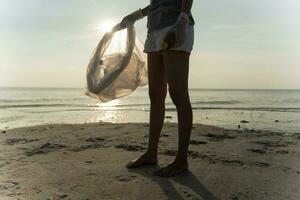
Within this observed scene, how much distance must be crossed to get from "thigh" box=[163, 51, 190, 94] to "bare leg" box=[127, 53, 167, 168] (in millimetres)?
238

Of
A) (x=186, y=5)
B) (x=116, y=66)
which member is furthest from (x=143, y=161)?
(x=186, y=5)

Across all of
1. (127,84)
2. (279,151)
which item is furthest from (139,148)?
(279,151)

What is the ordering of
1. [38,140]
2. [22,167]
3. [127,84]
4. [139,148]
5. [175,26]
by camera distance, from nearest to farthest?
1. [175,26]
2. [22,167]
3. [127,84]
4. [139,148]
5. [38,140]

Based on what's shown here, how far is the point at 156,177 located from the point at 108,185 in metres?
0.44

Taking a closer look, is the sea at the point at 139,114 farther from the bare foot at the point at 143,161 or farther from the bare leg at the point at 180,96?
the bare leg at the point at 180,96

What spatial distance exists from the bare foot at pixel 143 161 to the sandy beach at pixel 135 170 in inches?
2.7

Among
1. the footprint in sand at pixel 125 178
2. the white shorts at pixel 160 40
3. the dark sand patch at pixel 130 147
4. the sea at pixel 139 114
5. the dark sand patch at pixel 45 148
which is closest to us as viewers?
the footprint in sand at pixel 125 178

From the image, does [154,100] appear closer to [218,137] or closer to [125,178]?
[125,178]

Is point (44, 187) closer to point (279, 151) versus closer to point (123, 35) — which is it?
point (123, 35)

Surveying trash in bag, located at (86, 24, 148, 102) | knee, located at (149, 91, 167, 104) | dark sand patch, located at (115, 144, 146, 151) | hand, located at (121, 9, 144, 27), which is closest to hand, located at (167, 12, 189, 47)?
knee, located at (149, 91, 167, 104)

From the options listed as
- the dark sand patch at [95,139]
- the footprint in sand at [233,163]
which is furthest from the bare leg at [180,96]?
the dark sand patch at [95,139]

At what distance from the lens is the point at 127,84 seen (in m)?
4.29

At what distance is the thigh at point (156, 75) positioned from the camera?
3723 mm

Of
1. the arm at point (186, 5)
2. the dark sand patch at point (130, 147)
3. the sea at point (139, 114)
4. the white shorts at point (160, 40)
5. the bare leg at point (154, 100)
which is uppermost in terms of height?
the arm at point (186, 5)
